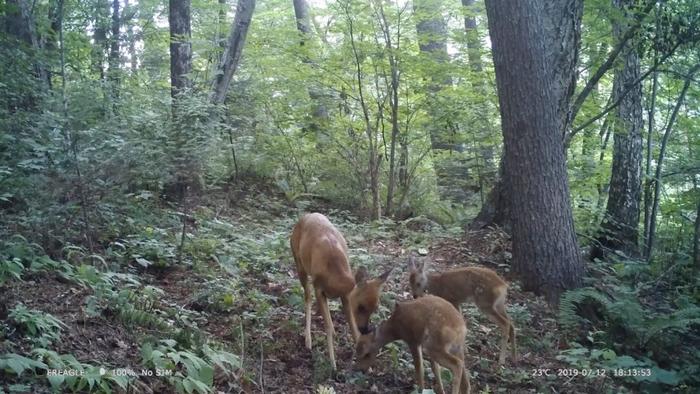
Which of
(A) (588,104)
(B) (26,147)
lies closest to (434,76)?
(A) (588,104)

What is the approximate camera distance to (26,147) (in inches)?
229

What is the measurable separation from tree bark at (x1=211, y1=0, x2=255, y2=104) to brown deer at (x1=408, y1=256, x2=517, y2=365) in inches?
223

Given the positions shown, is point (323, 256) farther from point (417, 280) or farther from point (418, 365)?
point (417, 280)

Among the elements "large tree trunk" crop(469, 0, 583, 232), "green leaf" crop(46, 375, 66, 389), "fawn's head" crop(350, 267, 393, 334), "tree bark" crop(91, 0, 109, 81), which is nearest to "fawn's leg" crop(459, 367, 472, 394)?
"fawn's head" crop(350, 267, 393, 334)

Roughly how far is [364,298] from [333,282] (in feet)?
1.03

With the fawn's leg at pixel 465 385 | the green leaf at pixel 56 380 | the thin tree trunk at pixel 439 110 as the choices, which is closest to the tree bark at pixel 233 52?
the thin tree trunk at pixel 439 110

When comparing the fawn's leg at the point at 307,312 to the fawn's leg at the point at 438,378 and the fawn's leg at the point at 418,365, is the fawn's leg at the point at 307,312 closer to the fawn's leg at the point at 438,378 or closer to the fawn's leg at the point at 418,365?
the fawn's leg at the point at 418,365

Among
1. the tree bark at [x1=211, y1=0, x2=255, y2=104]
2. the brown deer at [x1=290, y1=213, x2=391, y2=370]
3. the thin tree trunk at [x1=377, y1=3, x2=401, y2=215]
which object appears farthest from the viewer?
the thin tree trunk at [x1=377, y1=3, x2=401, y2=215]

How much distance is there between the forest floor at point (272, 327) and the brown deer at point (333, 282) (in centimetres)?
38

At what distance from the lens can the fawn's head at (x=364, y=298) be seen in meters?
4.92

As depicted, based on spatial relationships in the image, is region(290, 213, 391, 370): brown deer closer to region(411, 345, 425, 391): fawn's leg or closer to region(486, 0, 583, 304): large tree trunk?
region(411, 345, 425, 391): fawn's leg

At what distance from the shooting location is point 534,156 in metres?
7.75

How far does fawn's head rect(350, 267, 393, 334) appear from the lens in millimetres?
4918

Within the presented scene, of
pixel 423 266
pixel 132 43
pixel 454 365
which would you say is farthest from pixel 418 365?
pixel 132 43
